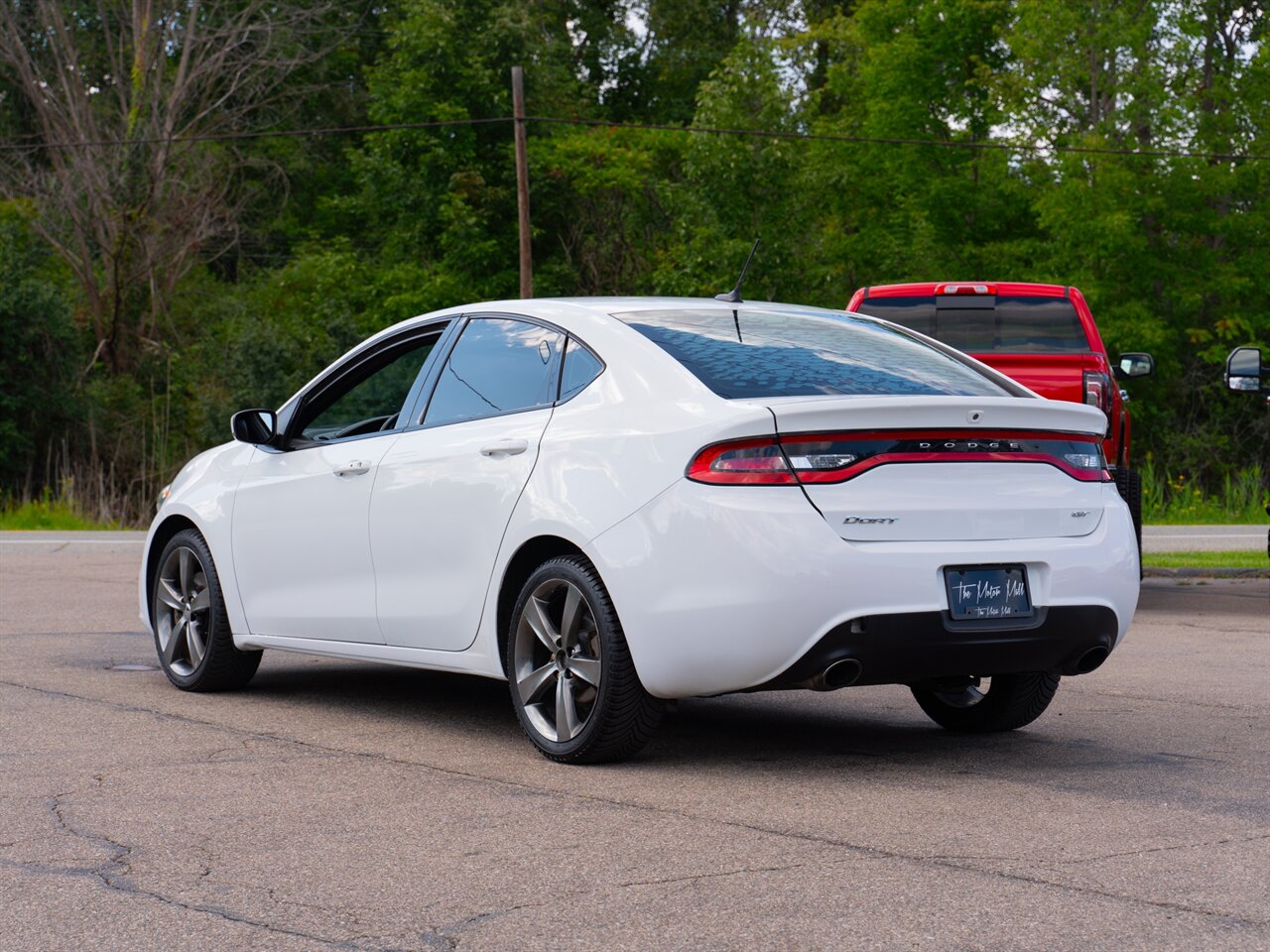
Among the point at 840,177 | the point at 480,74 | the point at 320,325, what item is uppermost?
the point at 480,74

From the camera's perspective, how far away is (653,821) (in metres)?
5.07

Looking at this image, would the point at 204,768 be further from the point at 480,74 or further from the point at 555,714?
the point at 480,74

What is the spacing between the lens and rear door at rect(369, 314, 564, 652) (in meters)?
6.32

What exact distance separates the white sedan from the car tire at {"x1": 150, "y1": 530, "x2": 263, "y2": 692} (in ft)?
2.24

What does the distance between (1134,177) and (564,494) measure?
98.5 feet

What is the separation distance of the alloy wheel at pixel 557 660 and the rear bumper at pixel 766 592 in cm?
25

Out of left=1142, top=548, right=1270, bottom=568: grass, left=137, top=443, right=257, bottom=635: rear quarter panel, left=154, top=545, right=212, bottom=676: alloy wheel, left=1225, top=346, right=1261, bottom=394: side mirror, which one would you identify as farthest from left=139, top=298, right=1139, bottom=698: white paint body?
left=1142, top=548, right=1270, bottom=568: grass

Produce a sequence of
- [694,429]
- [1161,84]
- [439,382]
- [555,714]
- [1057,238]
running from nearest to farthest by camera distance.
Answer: [694,429] → [555,714] → [439,382] → [1161,84] → [1057,238]

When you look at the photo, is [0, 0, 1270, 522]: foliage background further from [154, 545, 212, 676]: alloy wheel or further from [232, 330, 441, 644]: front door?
[232, 330, 441, 644]: front door

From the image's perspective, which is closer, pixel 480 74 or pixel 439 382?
pixel 439 382

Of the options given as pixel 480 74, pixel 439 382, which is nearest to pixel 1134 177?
pixel 480 74

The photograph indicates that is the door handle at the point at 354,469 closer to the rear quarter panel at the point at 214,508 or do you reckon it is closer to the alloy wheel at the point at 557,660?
the rear quarter panel at the point at 214,508

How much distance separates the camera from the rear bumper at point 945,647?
5.48 meters

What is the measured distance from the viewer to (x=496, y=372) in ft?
22.0
